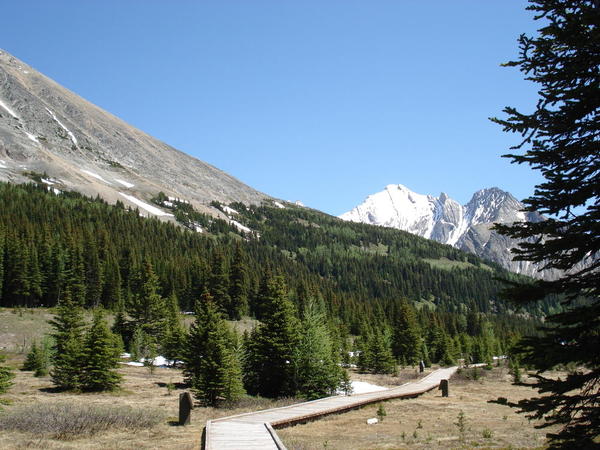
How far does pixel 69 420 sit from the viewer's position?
70.0 feet

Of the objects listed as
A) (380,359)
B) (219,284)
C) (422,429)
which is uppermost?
(219,284)

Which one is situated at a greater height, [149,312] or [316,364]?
[149,312]

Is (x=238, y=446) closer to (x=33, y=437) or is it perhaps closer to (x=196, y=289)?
(x=33, y=437)

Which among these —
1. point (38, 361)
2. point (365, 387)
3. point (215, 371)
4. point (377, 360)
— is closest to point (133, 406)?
point (215, 371)

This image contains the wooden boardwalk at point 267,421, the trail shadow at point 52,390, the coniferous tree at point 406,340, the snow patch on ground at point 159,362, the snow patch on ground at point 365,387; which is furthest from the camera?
the coniferous tree at point 406,340

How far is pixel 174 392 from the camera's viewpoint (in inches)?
1476

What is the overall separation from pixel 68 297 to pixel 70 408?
2604cm

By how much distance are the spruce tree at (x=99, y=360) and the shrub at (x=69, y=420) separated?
9.94 meters

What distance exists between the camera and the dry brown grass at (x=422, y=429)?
20188 millimetres

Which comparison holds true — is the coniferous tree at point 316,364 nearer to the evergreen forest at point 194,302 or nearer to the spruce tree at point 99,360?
the evergreen forest at point 194,302

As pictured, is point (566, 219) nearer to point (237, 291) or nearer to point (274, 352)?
point (274, 352)

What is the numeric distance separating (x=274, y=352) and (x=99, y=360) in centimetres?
1397


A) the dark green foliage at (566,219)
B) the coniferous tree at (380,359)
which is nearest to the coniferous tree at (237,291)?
the coniferous tree at (380,359)

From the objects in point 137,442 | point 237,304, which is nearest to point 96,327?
point 137,442
